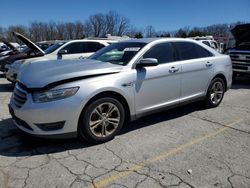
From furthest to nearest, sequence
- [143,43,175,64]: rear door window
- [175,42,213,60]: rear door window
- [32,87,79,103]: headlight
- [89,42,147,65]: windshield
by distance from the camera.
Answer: [175,42,213,60]: rear door window → [143,43,175,64]: rear door window → [89,42,147,65]: windshield → [32,87,79,103]: headlight

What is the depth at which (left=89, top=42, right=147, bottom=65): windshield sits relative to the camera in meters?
4.77

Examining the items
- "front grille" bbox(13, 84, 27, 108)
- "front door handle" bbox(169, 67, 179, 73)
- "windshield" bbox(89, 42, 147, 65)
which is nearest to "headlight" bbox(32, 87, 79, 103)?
"front grille" bbox(13, 84, 27, 108)

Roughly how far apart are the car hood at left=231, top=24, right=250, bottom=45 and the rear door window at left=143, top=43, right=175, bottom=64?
21.9ft

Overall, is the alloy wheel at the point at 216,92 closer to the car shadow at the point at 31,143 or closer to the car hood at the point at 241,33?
the car shadow at the point at 31,143

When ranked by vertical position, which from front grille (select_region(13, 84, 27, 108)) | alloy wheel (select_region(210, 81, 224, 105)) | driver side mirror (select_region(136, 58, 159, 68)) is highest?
driver side mirror (select_region(136, 58, 159, 68))

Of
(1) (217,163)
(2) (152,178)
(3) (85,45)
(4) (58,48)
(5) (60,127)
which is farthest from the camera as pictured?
(3) (85,45)

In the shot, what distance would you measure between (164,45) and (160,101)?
43.0 inches

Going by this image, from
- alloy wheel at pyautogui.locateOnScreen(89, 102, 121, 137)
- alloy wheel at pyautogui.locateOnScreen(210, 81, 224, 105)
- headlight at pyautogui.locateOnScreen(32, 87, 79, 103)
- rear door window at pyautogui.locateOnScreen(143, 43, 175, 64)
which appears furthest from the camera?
alloy wheel at pyautogui.locateOnScreen(210, 81, 224, 105)

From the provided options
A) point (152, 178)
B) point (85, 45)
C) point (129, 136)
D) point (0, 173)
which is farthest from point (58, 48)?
point (152, 178)

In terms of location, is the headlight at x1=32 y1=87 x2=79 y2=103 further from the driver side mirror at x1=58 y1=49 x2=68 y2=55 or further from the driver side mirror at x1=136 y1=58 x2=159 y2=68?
the driver side mirror at x1=58 y1=49 x2=68 y2=55

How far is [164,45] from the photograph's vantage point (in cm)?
518

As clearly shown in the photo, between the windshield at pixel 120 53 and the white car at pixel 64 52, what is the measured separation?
12.9 feet

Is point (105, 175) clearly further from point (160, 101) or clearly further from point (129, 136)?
point (160, 101)

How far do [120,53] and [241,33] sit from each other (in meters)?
7.81
